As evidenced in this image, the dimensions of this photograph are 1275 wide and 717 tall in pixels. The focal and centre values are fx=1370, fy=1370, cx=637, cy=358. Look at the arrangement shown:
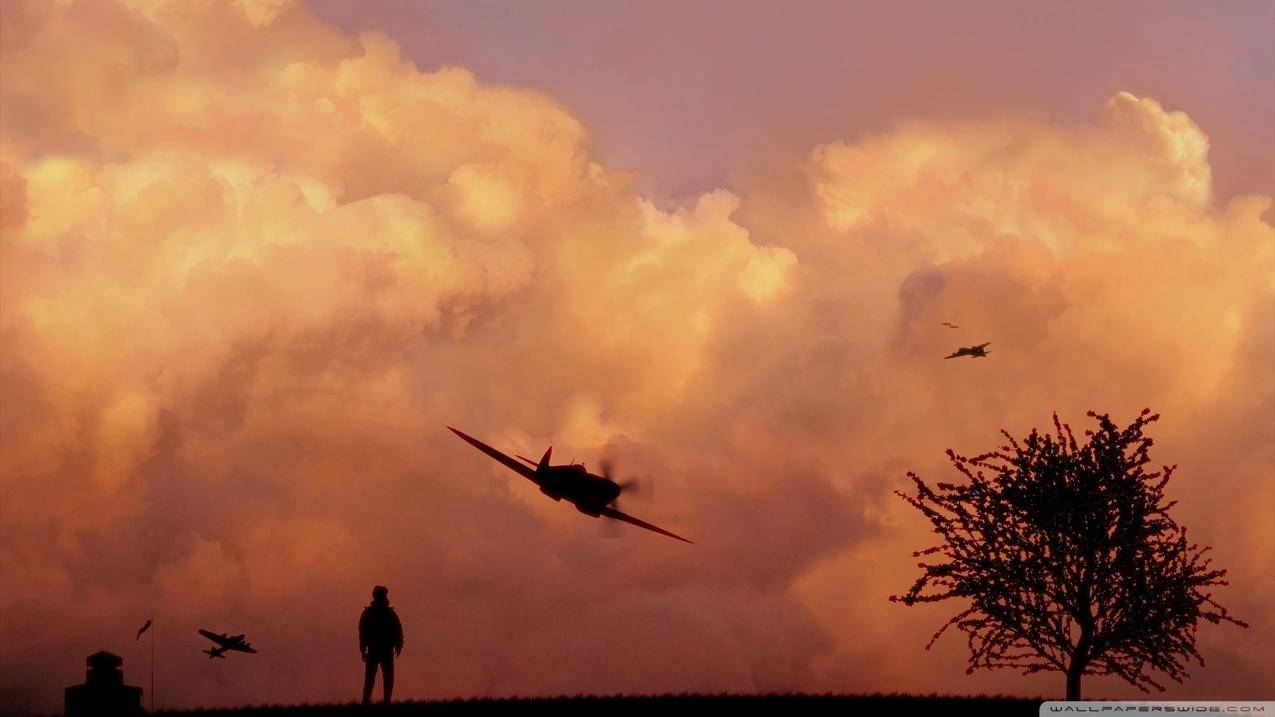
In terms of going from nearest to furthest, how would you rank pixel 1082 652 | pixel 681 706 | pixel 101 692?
pixel 101 692 → pixel 681 706 → pixel 1082 652

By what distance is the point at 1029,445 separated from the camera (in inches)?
1619

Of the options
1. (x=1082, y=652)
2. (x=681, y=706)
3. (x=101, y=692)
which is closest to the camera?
(x=101, y=692)

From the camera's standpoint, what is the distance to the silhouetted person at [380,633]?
31188mm

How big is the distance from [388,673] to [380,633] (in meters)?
1.10

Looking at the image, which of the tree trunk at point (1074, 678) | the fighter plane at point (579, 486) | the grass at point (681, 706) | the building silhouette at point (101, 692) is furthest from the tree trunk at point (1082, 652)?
the building silhouette at point (101, 692)

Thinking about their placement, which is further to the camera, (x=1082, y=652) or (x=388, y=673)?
(x=1082, y=652)

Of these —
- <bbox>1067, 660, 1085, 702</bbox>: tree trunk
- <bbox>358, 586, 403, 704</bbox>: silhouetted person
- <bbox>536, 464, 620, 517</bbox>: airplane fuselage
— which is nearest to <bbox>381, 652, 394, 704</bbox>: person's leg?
<bbox>358, 586, 403, 704</bbox>: silhouetted person

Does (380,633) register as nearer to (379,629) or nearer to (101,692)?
(379,629)

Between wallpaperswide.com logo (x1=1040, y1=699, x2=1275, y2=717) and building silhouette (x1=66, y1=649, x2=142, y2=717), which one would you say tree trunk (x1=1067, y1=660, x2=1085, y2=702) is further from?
building silhouette (x1=66, y1=649, x2=142, y2=717)

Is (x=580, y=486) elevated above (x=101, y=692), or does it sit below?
above

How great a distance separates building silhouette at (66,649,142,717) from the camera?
96.5 feet

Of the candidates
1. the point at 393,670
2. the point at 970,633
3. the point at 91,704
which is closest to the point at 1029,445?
the point at 970,633

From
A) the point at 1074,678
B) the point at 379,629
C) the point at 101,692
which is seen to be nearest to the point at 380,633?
the point at 379,629

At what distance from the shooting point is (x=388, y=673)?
3158 cm
